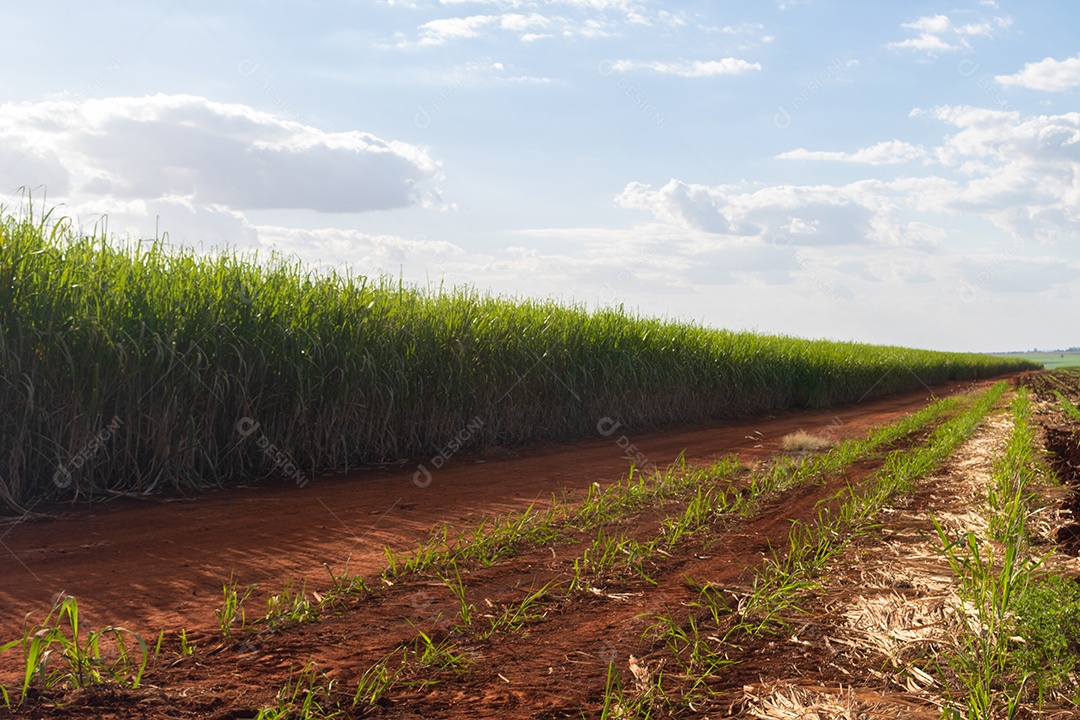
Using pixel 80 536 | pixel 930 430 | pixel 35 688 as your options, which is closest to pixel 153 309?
pixel 80 536

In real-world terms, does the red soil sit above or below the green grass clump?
below

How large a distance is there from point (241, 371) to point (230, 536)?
7.41ft

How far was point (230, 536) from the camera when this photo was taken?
4.75m

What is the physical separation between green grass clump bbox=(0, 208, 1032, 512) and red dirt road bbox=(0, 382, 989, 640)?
428mm

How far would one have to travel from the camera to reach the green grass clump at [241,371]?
5555 millimetres

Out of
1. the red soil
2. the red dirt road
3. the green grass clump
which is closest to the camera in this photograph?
the red soil

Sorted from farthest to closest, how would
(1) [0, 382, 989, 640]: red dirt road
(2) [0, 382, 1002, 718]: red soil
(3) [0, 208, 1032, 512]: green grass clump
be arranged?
(3) [0, 208, 1032, 512]: green grass clump
(1) [0, 382, 989, 640]: red dirt road
(2) [0, 382, 1002, 718]: red soil

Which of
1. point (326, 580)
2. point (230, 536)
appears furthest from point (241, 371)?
point (326, 580)

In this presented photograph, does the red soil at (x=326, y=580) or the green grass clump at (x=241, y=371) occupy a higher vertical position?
the green grass clump at (x=241, y=371)

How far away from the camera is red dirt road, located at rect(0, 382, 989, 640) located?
3.51 meters

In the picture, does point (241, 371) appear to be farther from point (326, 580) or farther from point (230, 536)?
point (326, 580)

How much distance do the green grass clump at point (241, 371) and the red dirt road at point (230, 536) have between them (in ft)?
1.40

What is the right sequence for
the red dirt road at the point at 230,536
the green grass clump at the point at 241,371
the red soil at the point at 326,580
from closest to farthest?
1. the red soil at the point at 326,580
2. the red dirt road at the point at 230,536
3. the green grass clump at the point at 241,371

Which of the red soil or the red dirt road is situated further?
the red dirt road
